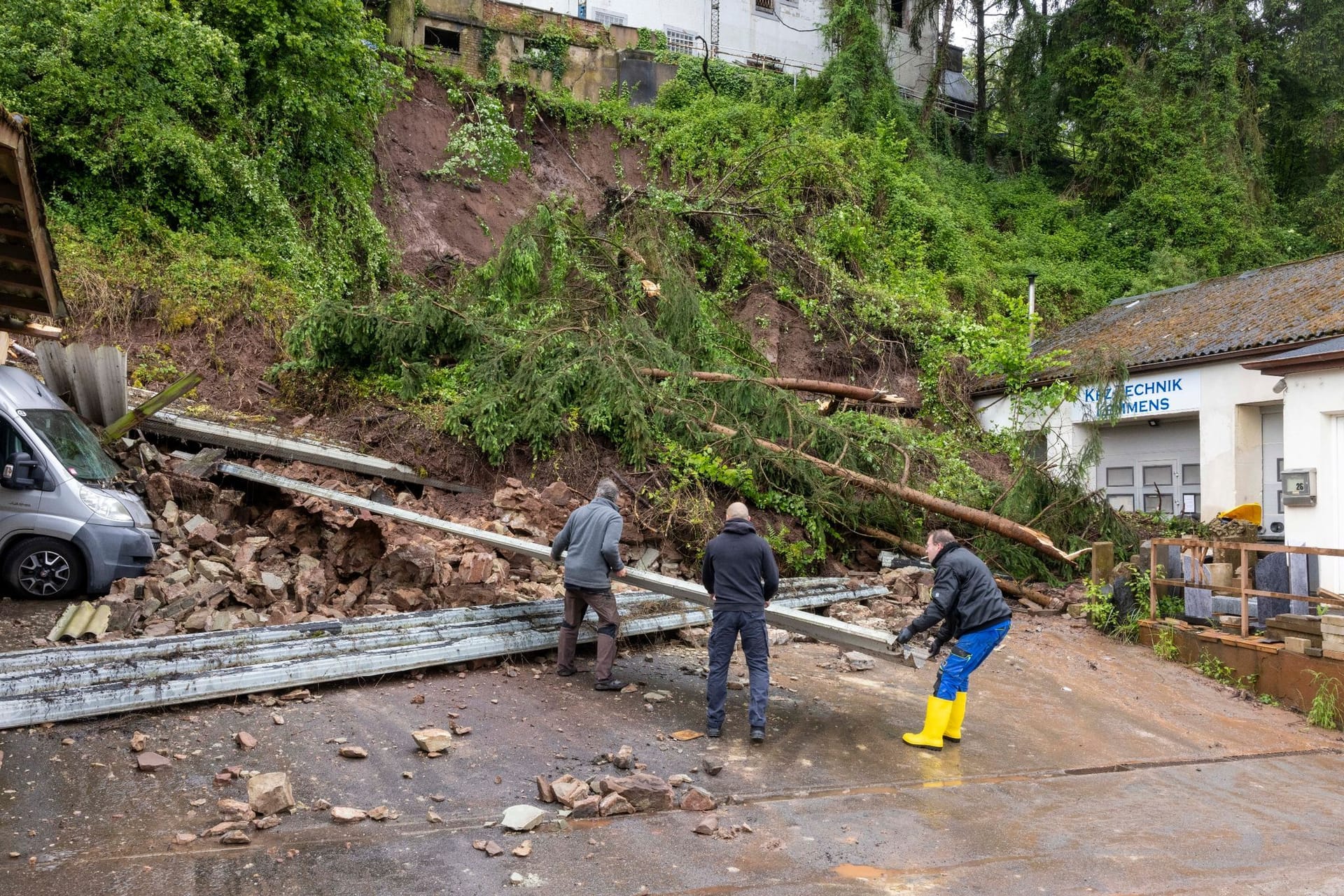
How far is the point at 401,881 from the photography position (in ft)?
13.8

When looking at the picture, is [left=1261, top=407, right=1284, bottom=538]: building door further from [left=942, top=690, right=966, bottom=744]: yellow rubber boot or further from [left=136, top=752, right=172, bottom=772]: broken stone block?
[left=136, top=752, right=172, bottom=772]: broken stone block

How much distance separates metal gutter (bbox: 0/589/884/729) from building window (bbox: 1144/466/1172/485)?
478 inches

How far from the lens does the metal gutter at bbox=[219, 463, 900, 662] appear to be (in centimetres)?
692

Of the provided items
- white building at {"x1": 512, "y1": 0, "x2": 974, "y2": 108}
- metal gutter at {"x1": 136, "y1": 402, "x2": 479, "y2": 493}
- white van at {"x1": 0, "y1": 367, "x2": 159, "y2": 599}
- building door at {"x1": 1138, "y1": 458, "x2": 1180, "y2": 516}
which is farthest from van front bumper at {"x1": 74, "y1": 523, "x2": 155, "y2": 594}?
white building at {"x1": 512, "y1": 0, "x2": 974, "y2": 108}

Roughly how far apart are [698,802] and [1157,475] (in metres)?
14.4

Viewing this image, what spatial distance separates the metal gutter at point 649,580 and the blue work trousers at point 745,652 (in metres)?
0.51

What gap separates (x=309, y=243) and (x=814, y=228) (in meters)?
9.97

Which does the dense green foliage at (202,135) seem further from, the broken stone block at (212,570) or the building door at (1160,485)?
the building door at (1160,485)

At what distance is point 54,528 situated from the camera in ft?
26.9

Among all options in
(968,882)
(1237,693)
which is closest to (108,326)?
(968,882)

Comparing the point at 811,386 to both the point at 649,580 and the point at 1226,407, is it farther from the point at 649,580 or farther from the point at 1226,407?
the point at 1226,407

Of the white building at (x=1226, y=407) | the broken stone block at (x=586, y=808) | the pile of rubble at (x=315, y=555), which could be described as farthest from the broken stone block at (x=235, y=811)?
the white building at (x=1226, y=407)

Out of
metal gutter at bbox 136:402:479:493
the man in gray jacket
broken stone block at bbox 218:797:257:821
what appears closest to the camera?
broken stone block at bbox 218:797:257:821

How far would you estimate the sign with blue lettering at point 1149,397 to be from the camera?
15.7m
